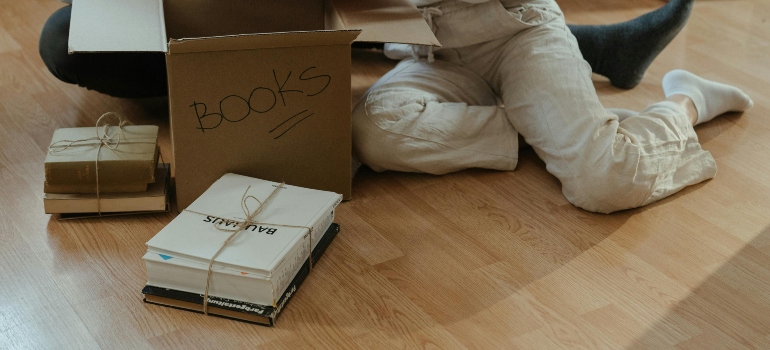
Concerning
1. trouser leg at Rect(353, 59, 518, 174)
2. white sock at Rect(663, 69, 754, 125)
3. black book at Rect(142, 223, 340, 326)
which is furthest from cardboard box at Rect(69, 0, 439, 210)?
white sock at Rect(663, 69, 754, 125)

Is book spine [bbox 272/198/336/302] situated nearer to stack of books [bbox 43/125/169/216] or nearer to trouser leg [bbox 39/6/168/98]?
stack of books [bbox 43/125/169/216]

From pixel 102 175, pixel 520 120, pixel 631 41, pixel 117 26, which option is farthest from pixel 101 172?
pixel 631 41

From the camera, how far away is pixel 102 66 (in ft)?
4.87

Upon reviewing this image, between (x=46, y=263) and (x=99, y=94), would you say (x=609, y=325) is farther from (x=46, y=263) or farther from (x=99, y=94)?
(x=99, y=94)

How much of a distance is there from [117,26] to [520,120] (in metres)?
0.70

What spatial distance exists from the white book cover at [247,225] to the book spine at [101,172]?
0.37ft

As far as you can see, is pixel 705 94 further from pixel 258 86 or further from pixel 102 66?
pixel 102 66

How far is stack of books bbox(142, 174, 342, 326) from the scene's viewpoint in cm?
103

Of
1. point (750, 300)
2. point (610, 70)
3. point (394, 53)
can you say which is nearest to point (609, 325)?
point (750, 300)

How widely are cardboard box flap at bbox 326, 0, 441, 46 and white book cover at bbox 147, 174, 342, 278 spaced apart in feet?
0.85

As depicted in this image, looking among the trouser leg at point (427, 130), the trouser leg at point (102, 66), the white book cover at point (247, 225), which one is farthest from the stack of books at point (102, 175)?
the trouser leg at point (427, 130)

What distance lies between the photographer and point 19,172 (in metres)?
1.37

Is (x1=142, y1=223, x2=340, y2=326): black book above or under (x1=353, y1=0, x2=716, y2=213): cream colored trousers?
under

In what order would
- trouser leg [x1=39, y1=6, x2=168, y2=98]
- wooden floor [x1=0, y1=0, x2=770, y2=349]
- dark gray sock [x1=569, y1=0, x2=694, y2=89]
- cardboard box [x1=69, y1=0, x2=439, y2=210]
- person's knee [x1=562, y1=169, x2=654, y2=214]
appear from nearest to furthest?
wooden floor [x1=0, y1=0, x2=770, y2=349] < cardboard box [x1=69, y1=0, x2=439, y2=210] < person's knee [x1=562, y1=169, x2=654, y2=214] < trouser leg [x1=39, y1=6, x2=168, y2=98] < dark gray sock [x1=569, y1=0, x2=694, y2=89]
